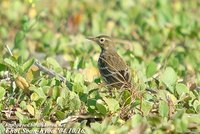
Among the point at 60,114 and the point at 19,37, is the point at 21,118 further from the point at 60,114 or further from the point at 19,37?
the point at 19,37

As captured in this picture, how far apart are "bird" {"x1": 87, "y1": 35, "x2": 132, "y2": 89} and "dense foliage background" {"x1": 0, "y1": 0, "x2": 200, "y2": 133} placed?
0.28ft

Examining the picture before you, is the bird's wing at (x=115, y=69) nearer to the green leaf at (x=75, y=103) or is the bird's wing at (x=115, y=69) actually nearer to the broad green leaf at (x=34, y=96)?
the green leaf at (x=75, y=103)

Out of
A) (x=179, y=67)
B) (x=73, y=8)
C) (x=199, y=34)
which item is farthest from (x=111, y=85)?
(x=73, y=8)

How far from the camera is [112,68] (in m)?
7.73

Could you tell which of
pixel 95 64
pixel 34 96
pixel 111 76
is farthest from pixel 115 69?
pixel 34 96

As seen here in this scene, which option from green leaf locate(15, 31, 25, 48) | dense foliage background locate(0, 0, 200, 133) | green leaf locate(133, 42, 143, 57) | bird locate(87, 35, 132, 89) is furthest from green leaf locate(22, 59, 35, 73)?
green leaf locate(133, 42, 143, 57)

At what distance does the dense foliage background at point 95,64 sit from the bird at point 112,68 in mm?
85

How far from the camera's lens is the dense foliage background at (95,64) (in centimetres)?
623

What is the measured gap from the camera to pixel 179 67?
849 centimetres

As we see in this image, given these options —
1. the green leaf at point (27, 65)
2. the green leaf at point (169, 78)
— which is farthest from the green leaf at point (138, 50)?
the green leaf at point (27, 65)

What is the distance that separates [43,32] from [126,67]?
139 inches

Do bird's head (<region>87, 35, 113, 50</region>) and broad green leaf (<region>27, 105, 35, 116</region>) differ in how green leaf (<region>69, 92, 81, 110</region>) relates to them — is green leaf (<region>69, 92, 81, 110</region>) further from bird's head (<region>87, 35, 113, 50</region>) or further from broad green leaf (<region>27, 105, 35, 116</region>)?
bird's head (<region>87, 35, 113, 50</region>)

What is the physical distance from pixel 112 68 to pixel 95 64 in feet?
2.70

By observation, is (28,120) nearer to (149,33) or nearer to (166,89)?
(166,89)
